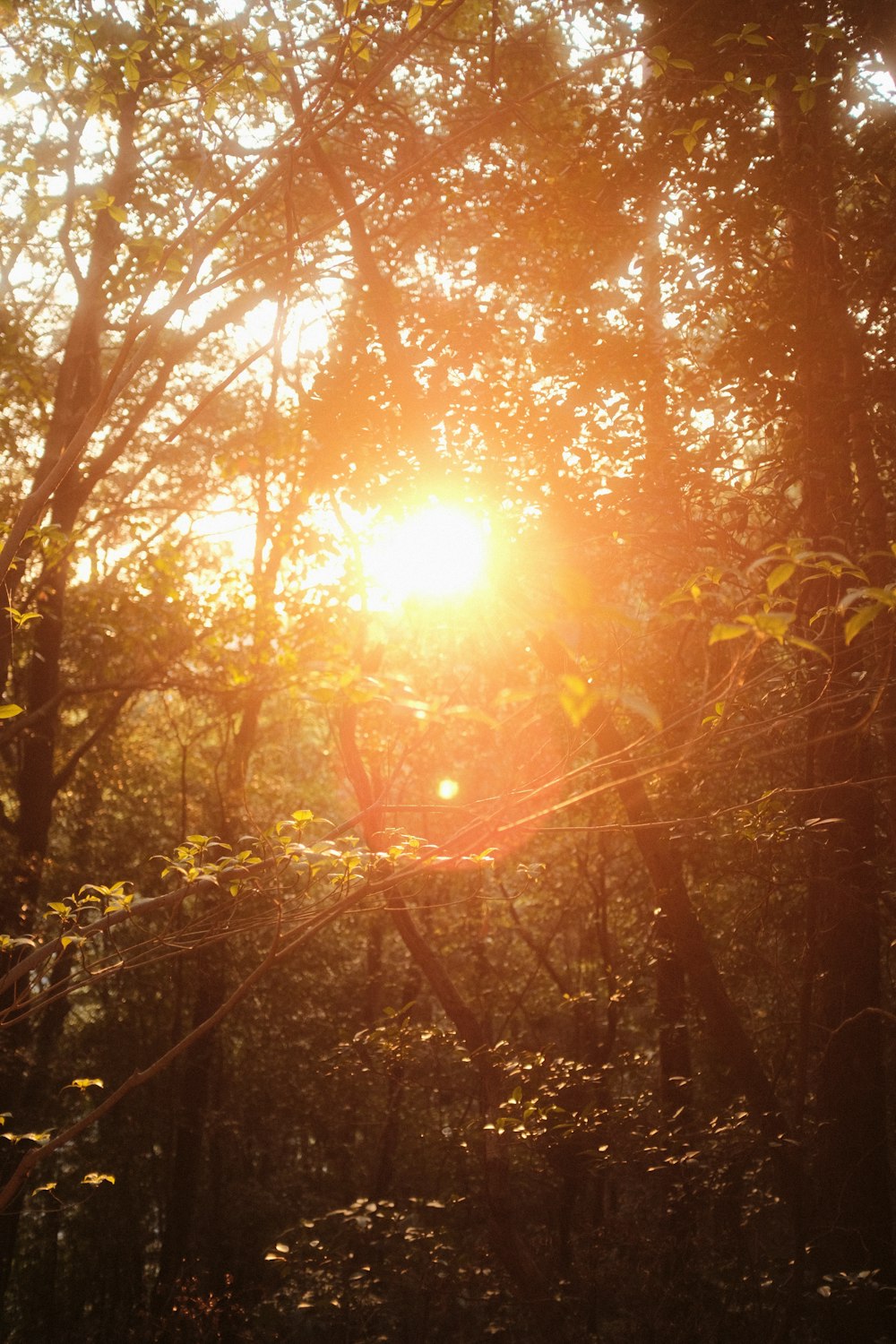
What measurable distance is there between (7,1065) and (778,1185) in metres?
6.56

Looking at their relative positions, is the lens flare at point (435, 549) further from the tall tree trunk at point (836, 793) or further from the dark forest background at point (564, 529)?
the tall tree trunk at point (836, 793)

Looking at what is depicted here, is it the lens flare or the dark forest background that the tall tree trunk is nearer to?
the dark forest background

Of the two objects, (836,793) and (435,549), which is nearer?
(435,549)

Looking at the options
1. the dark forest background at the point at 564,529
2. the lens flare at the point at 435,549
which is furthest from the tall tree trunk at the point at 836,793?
the lens flare at the point at 435,549

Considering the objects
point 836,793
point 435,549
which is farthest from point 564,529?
point 836,793

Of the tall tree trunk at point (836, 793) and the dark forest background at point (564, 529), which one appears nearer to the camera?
the dark forest background at point (564, 529)

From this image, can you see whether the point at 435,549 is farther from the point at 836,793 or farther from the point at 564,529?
the point at 836,793

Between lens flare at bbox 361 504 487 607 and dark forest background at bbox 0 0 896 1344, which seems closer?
dark forest background at bbox 0 0 896 1344

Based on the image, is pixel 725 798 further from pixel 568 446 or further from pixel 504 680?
pixel 504 680

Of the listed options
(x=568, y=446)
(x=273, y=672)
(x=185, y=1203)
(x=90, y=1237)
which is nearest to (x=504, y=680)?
(x=273, y=672)

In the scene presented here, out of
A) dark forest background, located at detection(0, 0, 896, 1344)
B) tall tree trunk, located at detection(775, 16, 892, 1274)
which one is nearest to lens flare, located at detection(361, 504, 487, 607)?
dark forest background, located at detection(0, 0, 896, 1344)

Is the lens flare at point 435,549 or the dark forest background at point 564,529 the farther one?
the lens flare at point 435,549

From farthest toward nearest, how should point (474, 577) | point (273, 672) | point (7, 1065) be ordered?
point (273, 672) < point (7, 1065) < point (474, 577)

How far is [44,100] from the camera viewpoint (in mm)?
7500
